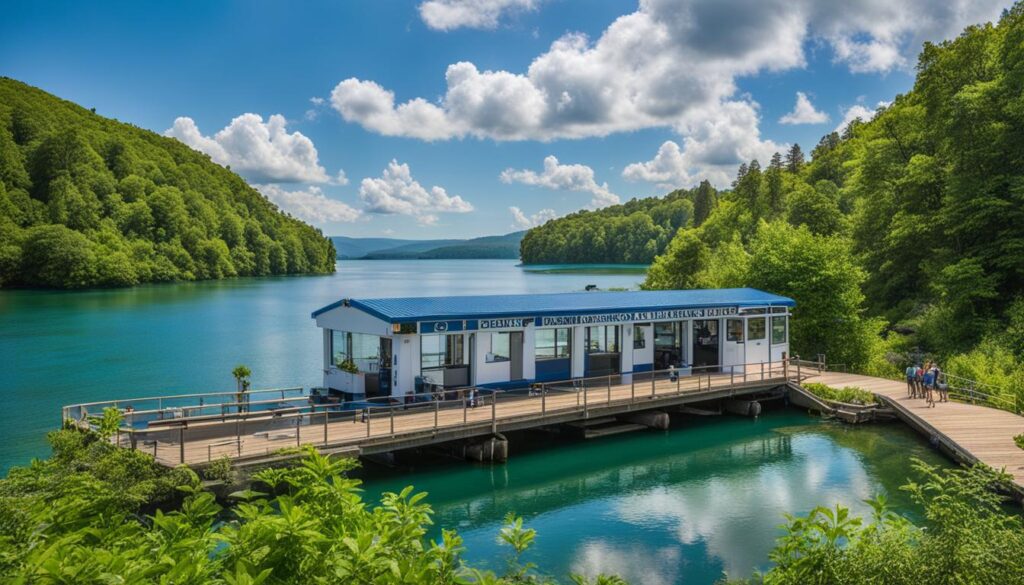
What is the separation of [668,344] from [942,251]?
1862 centimetres

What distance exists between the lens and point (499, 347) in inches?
902

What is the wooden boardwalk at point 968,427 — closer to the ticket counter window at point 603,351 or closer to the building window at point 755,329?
the building window at point 755,329

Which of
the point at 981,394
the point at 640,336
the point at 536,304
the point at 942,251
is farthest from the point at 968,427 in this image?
the point at 942,251

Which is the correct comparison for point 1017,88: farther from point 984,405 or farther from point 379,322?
point 379,322

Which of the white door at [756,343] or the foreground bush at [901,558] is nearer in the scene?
the foreground bush at [901,558]

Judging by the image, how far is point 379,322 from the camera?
20.5 meters

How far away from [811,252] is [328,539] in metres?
32.9

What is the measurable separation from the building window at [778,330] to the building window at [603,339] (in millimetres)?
7280

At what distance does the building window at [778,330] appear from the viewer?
28459 mm

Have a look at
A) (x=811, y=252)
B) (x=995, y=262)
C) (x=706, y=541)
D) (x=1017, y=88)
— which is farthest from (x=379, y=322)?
(x=1017, y=88)

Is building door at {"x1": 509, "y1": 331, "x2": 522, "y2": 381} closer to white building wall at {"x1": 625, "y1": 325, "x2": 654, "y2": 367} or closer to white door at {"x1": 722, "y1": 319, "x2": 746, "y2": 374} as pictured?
white building wall at {"x1": 625, "y1": 325, "x2": 654, "y2": 367}

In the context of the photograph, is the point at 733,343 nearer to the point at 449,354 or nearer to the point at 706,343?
the point at 706,343

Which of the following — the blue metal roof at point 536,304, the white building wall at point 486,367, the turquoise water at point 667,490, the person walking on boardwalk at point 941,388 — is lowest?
the turquoise water at point 667,490

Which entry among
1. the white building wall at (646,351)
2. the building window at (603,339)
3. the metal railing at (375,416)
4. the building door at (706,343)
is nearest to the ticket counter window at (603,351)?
the building window at (603,339)
